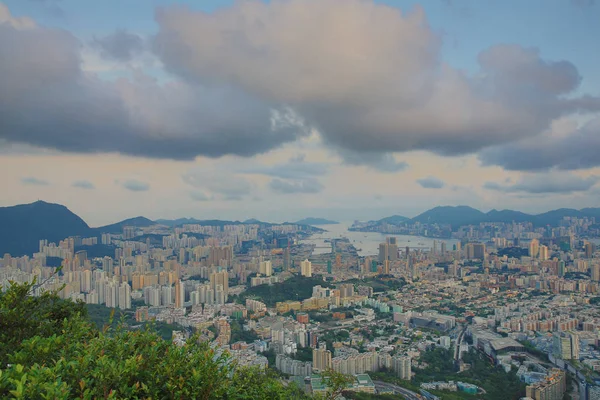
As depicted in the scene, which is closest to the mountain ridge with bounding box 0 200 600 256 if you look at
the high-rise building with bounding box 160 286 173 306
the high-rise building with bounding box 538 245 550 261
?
the high-rise building with bounding box 160 286 173 306

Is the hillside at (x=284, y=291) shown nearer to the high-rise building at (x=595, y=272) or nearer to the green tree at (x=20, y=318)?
the high-rise building at (x=595, y=272)

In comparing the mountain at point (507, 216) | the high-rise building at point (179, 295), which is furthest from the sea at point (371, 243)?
the high-rise building at point (179, 295)

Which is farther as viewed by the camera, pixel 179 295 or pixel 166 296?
pixel 166 296

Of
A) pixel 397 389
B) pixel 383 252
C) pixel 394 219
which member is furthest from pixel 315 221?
pixel 397 389

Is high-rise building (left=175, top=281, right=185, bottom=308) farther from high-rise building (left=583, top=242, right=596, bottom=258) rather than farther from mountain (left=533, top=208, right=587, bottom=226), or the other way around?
mountain (left=533, top=208, right=587, bottom=226)

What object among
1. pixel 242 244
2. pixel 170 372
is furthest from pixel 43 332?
pixel 242 244

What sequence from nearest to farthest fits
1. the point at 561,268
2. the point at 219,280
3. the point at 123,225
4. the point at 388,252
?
the point at 219,280 → the point at 561,268 → the point at 388,252 → the point at 123,225

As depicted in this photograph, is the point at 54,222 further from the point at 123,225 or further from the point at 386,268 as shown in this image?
the point at 386,268
